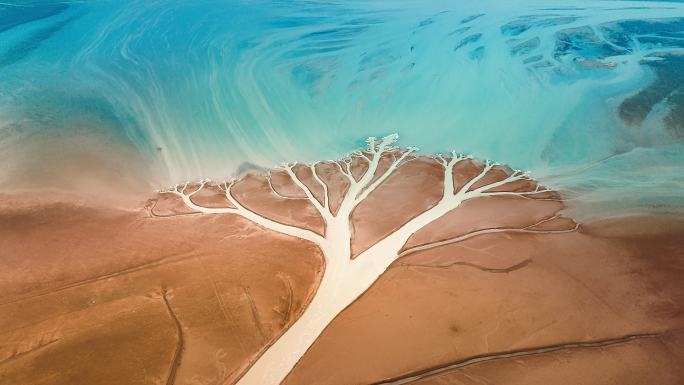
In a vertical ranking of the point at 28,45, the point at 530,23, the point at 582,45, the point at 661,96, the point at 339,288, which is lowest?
the point at 661,96

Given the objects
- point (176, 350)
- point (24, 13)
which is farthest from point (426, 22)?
point (24, 13)

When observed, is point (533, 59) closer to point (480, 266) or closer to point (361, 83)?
point (361, 83)

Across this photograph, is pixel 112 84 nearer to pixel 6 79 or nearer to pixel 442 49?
pixel 6 79

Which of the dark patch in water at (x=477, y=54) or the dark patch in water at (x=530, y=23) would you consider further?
Result: the dark patch in water at (x=530, y=23)

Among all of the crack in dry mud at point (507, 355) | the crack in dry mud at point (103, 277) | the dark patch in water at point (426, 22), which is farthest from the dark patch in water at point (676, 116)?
the crack in dry mud at point (103, 277)

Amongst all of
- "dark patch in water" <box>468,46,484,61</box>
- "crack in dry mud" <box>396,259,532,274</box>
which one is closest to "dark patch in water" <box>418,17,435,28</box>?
"dark patch in water" <box>468,46,484,61</box>

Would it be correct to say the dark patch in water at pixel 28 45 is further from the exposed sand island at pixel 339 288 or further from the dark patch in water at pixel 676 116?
the dark patch in water at pixel 676 116
